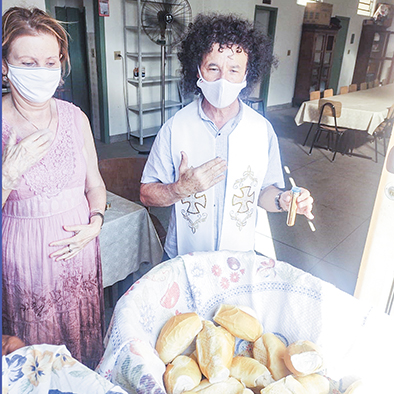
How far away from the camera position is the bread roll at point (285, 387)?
748 millimetres

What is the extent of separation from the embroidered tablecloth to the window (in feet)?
39.4

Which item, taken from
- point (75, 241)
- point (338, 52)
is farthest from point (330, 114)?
point (338, 52)

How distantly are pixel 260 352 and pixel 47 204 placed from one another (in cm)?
71

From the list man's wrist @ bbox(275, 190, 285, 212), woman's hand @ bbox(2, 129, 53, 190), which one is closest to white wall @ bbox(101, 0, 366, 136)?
man's wrist @ bbox(275, 190, 285, 212)

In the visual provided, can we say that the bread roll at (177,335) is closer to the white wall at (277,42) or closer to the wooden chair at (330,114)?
the white wall at (277,42)

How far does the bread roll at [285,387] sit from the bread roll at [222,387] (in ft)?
0.16

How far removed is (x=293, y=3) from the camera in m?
8.28

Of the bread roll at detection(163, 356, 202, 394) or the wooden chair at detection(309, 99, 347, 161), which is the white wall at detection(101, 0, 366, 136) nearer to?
the wooden chair at detection(309, 99, 347, 161)

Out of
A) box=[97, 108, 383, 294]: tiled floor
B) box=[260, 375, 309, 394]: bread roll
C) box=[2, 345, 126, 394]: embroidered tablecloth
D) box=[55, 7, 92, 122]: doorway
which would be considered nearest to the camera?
box=[2, 345, 126, 394]: embroidered tablecloth

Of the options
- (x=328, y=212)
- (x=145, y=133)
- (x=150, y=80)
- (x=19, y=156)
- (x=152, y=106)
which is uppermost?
(x=19, y=156)

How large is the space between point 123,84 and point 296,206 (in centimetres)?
507

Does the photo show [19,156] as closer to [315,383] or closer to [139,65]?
[315,383]

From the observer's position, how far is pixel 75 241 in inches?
45.4

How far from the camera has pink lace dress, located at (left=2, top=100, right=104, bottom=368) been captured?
108 cm
